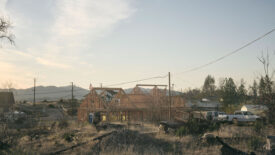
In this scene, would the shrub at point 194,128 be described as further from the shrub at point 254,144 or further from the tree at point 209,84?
the tree at point 209,84

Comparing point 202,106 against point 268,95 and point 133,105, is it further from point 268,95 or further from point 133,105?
point 268,95

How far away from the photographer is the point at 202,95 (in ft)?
356

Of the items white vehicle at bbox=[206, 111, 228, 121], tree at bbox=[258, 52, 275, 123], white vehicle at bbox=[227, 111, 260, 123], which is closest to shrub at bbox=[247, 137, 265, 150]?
tree at bbox=[258, 52, 275, 123]

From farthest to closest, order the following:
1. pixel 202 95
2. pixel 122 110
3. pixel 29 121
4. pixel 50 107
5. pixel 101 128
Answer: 1. pixel 202 95
2. pixel 50 107
3. pixel 122 110
4. pixel 29 121
5. pixel 101 128

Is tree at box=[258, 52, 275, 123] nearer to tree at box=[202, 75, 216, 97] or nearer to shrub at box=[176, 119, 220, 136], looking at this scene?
shrub at box=[176, 119, 220, 136]

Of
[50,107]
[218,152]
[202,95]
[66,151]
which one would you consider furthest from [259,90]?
[202,95]

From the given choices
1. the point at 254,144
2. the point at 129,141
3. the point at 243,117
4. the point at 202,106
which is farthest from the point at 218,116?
the point at 202,106

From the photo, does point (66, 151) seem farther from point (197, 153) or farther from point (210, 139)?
point (210, 139)

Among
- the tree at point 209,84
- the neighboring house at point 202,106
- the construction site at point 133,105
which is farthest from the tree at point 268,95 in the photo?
the tree at point 209,84

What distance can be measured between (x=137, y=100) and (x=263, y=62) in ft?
73.5

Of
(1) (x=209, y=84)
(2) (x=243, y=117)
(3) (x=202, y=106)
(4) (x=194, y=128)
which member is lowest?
(3) (x=202, y=106)

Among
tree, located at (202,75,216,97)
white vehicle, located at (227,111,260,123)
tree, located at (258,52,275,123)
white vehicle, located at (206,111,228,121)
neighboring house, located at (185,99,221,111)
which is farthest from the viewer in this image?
tree, located at (202,75,216,97)

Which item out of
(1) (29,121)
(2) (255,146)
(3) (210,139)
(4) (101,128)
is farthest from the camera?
(1) (29,121)

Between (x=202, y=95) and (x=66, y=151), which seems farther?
(x=202, y=95)
